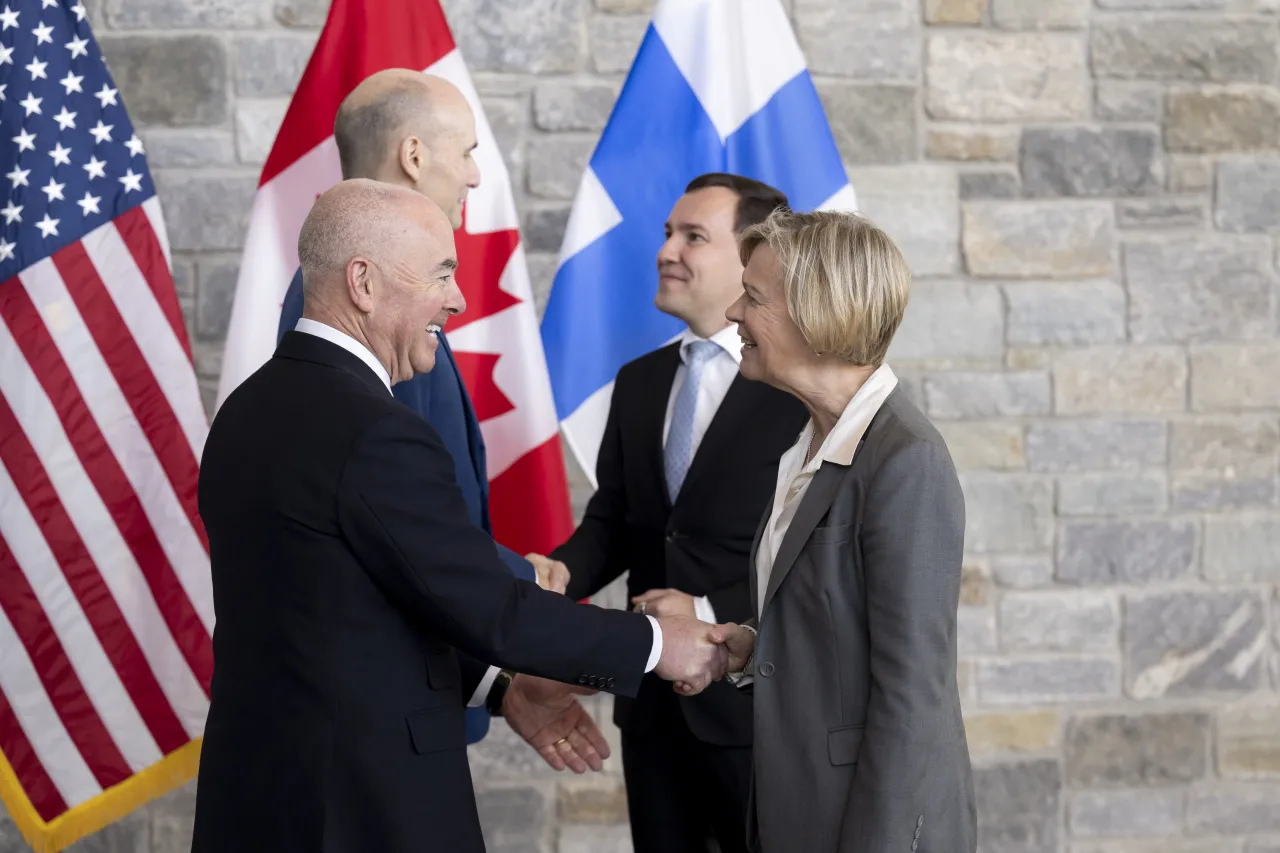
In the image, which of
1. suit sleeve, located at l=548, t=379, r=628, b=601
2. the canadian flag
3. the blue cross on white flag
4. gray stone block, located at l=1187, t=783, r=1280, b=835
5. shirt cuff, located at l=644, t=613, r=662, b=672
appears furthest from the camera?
gray stone block, located at l=1187, t=783, r=1280, b=835

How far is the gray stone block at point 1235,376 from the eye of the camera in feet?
11.0

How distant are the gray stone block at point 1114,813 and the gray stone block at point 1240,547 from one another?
2.00ft

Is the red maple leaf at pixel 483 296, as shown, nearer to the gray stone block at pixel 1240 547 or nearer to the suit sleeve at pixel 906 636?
the suit sleeve at pixel 906 636

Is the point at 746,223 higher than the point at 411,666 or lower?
higher

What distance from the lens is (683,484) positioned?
2.27 meters

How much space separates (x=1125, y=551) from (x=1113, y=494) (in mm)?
154

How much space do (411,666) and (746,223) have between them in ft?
3.95

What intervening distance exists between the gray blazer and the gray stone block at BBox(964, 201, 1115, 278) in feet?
5.89

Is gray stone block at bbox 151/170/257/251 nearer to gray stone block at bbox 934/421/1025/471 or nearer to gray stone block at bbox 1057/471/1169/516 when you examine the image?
gray stone block at bbox 934/421/1025/471

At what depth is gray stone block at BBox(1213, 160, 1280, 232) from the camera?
3.35 metres

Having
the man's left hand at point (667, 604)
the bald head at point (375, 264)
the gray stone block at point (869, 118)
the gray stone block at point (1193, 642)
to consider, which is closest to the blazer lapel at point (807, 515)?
the man's left hand at point (667, 604)

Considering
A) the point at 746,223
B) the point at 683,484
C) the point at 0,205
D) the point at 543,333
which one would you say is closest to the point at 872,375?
the point at 683,484

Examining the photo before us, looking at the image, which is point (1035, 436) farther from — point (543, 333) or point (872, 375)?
point (872, 375)

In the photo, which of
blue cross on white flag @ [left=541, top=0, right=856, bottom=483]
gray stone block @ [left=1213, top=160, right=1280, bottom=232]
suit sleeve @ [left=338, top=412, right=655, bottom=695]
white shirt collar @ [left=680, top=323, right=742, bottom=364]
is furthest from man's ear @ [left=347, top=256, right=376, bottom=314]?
gray stone block @ [left=1213, top=160, right=1280, bottom=232]
